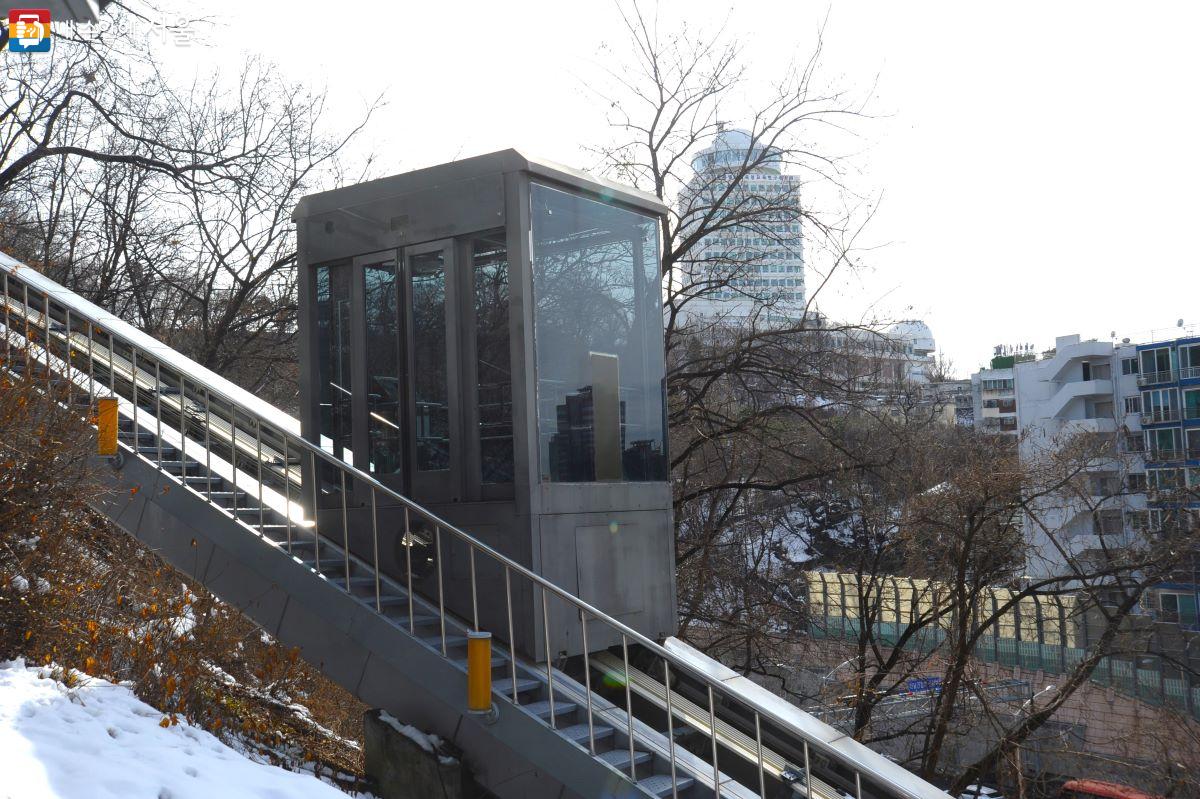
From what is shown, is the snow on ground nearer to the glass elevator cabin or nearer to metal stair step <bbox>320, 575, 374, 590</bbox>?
metal stair step <bbox>320, 575, 374, 590</bbox>

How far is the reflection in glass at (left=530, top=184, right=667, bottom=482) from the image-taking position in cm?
745

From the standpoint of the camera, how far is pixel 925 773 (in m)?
11.5

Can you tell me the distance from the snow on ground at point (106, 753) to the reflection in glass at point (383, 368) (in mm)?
2764

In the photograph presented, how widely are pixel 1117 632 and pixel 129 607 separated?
10308mm

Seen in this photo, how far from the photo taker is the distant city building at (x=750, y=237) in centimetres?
1354

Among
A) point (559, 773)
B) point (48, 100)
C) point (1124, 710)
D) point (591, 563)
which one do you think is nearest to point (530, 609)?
point (591, 563)

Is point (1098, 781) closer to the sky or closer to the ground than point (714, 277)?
closer to the ground

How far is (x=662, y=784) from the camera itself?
6.22 metres

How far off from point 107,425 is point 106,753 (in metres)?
3.47

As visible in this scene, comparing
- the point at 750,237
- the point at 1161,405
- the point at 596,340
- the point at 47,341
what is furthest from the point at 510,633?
the point at 1161,405

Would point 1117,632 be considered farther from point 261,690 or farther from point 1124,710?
point 261,690

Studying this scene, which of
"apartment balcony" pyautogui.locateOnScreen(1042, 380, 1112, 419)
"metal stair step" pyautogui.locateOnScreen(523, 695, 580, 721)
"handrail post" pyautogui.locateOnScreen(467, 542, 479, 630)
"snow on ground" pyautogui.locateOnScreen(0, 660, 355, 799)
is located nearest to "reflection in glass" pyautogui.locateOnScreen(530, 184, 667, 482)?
"handrail post" pyautogui.locateOnScreen(467, 542, 479, 630)

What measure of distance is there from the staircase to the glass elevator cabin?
151 mm

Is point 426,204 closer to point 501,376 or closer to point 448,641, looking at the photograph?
point 501,376
